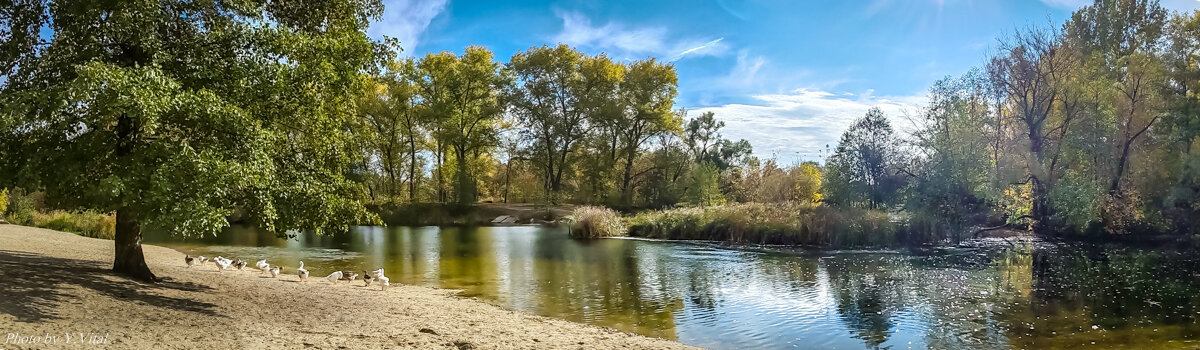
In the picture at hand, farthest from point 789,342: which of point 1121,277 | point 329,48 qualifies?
point 1121,277

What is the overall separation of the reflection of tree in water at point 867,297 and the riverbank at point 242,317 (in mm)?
4154

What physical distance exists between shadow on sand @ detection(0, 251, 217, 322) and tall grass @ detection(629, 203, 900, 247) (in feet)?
81.0

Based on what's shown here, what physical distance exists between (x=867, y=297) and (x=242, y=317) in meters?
12.5

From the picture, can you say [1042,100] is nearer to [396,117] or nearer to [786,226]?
[786,226]

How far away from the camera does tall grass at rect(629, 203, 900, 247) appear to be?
29.2 metres

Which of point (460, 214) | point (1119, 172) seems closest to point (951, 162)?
point (1119, 172)

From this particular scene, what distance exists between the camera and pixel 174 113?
9086 millimetres

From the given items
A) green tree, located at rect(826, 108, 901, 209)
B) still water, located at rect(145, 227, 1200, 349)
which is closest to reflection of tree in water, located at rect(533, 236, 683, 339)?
still water, located at rect(145, 227, 1200, 349)

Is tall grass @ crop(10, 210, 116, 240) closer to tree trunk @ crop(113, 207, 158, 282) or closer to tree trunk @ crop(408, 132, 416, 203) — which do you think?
tree trunk @ crop(113, 207, 158, 282)

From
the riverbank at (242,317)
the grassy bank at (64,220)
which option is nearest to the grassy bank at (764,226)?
the riverbank at (242,317)

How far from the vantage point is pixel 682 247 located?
95.9 ft

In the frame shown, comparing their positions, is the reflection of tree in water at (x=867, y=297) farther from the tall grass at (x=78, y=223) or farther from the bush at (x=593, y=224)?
the tall grass at (x=78, y=223)

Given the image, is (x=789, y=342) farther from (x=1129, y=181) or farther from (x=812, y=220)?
(x=1129, y=181)

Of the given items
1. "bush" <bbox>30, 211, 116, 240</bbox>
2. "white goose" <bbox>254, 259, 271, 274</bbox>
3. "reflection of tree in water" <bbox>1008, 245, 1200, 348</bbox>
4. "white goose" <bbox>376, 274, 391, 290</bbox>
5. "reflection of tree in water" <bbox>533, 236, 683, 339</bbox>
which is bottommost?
"reflection of tree in water" <bbox>1008, 245, 1200, 348</bbox>
